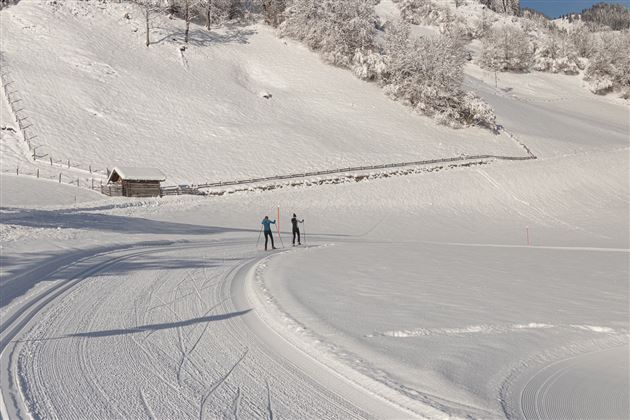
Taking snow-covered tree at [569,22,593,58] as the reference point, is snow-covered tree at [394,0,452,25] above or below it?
above

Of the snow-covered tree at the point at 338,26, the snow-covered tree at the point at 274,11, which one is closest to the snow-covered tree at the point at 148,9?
the snow-covered tree at the point at 274,11

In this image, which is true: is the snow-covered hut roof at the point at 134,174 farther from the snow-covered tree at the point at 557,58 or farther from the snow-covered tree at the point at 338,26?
the snow-covered tree at the point at 557,58

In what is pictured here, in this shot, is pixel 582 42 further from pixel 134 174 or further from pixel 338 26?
pixel 134 174

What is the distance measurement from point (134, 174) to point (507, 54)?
98602mm

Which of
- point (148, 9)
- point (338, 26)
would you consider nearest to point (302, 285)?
point (338, 26)

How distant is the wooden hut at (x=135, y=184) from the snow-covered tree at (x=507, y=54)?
307ft

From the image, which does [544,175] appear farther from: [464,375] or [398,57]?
[464,375]

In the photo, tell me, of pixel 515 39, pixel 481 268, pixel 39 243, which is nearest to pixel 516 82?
pixel 515 39

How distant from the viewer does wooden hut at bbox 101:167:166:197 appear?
3975 cm

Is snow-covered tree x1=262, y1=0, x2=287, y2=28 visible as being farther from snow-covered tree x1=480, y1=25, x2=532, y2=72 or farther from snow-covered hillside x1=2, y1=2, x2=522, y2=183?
snow-covered tree x1=480, y1=25, x2=532, y2=72

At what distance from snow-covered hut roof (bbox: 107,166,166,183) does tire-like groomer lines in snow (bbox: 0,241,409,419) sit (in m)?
29.8

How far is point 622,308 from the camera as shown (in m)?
12.1

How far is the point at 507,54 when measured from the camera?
113m

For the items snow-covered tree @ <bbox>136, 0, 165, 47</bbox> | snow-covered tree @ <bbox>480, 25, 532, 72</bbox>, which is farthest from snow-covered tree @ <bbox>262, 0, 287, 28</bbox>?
snow-covered tree @ <bbox>480, 25, 532, 72</bbox>
